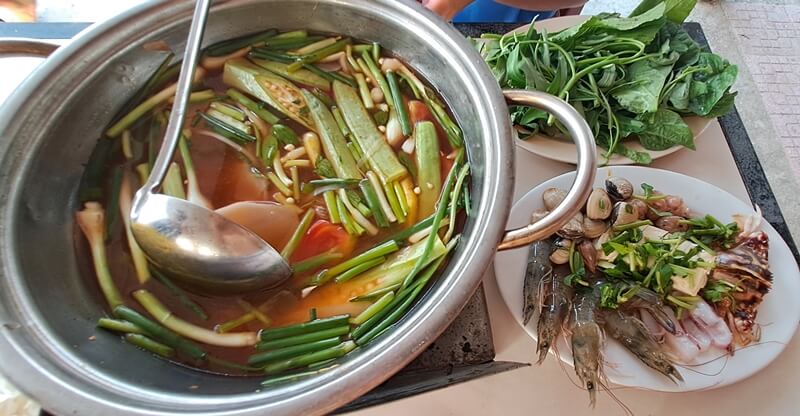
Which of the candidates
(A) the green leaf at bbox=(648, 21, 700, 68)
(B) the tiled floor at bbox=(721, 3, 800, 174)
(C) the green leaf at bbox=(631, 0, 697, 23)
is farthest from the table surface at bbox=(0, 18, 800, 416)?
(B) the tiled floor at bbox=(721, 3, 800, 174)

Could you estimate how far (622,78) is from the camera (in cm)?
146

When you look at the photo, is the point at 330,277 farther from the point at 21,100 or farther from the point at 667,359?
the point at 667,359

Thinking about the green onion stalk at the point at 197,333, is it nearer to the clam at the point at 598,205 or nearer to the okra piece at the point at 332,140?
the okra piece at the point at 332,140

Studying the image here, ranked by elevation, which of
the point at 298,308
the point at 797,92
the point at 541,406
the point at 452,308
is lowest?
the point at 797,92

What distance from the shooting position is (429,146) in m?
1.19

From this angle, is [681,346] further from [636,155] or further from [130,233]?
[130,233]

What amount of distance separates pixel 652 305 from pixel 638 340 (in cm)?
10

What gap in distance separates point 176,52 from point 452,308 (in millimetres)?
855

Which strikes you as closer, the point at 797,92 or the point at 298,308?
the point at 298,308

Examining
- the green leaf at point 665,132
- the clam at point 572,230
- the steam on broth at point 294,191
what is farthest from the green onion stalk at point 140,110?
the green leaf at point 665,132

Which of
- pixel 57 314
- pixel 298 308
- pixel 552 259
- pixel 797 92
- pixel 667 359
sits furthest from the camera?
pixel 797 92

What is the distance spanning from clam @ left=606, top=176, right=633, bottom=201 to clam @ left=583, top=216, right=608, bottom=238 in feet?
0.26

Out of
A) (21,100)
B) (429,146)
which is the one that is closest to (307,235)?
(429,146)

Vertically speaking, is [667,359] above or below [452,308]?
below
